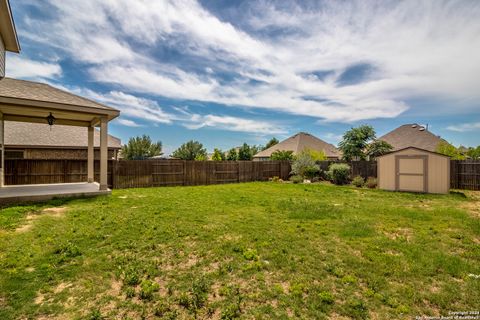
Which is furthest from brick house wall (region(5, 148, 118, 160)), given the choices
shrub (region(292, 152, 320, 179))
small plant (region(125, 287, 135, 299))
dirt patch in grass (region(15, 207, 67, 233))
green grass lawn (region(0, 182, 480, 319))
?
small plant (region(125, 287, 135, 299))

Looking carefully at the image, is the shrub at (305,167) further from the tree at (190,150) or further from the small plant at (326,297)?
the tree at (190,150)

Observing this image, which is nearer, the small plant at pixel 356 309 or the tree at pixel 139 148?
the small plant at pixel 356 309

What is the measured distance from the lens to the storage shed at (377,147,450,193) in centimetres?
1125

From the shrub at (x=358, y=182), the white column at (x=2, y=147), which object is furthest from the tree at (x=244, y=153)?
the white column at (x=2, y=147)

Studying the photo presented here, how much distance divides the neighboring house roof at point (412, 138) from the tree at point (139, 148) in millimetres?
35120

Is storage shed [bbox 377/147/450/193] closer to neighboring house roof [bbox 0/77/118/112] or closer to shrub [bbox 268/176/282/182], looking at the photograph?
shrub [bbox 268/176/282/182]

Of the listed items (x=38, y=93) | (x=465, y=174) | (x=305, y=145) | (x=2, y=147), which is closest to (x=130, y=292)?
(x=38, y=93)

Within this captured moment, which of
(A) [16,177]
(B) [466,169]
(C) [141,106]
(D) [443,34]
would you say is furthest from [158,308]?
(C) [141,106]

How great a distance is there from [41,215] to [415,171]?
15.0m

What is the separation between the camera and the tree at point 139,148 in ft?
132

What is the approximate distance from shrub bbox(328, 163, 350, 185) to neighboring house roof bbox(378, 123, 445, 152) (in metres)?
9.85

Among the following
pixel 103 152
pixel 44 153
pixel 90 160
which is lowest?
pixel 90 160

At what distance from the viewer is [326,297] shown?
2.57m

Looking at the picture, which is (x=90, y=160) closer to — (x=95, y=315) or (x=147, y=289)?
(x=147, y=289)
